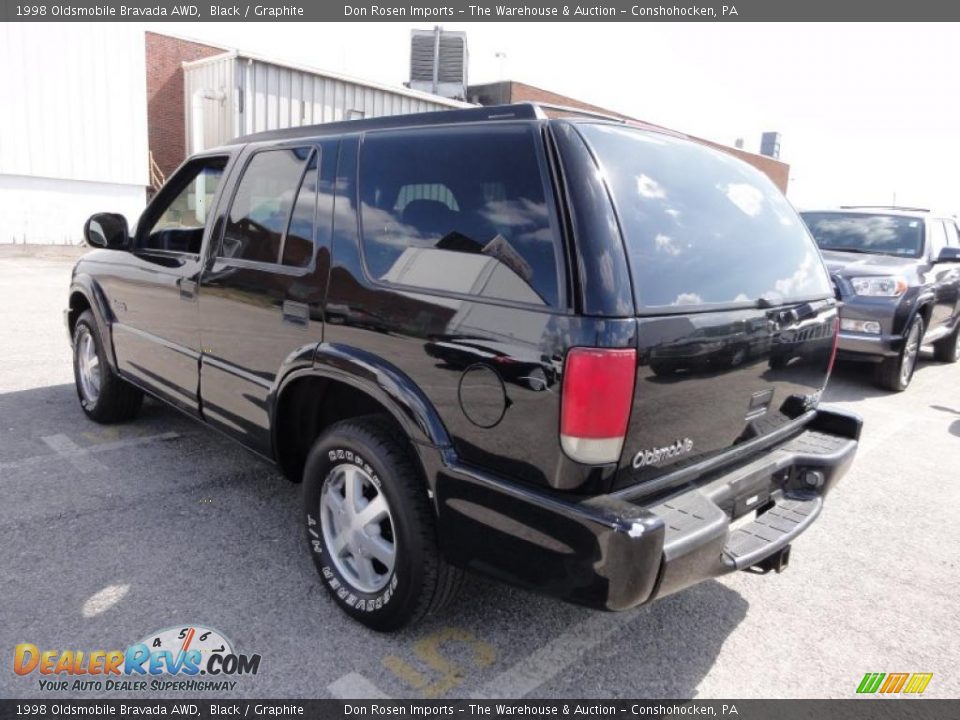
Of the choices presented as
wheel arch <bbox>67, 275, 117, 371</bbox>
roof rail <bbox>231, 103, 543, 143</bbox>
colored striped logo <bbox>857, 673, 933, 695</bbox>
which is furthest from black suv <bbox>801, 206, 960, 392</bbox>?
wheel arch <bbox>67, 275, 117, 371</bbox>

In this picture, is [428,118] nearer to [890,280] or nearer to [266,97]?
[890,280]

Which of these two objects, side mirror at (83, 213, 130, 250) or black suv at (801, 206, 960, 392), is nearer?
side mirror at (83, 213, 130, 250)

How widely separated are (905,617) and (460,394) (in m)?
2.28

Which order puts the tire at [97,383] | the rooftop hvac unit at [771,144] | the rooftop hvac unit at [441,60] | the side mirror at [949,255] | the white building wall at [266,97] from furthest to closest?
the rooftop hvac unit at [771,144], the rooftop hvac unit at [441,60], the white building wall at [266,97], the side mirror at [949,255], the tire at [97,383]

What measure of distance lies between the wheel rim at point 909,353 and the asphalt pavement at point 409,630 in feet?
9.31

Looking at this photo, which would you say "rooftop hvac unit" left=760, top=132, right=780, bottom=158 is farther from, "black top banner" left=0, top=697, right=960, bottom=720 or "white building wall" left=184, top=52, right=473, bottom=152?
"black top banner" left=0, top=697, right=960, bottom=720

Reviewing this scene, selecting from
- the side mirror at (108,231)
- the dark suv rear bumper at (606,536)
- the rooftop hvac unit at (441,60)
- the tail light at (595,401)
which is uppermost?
the rooftop hvac unit at (441,60)

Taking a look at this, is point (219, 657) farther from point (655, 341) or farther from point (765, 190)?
point (765, 190)

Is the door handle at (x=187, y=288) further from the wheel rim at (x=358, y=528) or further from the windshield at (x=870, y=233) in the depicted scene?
the windshield at (x=870, y=233)

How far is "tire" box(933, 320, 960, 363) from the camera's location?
8781 mm

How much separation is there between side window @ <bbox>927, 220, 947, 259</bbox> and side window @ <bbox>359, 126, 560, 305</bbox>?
22.7 ft

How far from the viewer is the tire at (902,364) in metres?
6.79

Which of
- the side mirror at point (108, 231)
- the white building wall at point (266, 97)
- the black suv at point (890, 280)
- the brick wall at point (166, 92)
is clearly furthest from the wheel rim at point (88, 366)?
the brick wall at point (166, 92)

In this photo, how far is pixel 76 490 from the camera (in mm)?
3783
